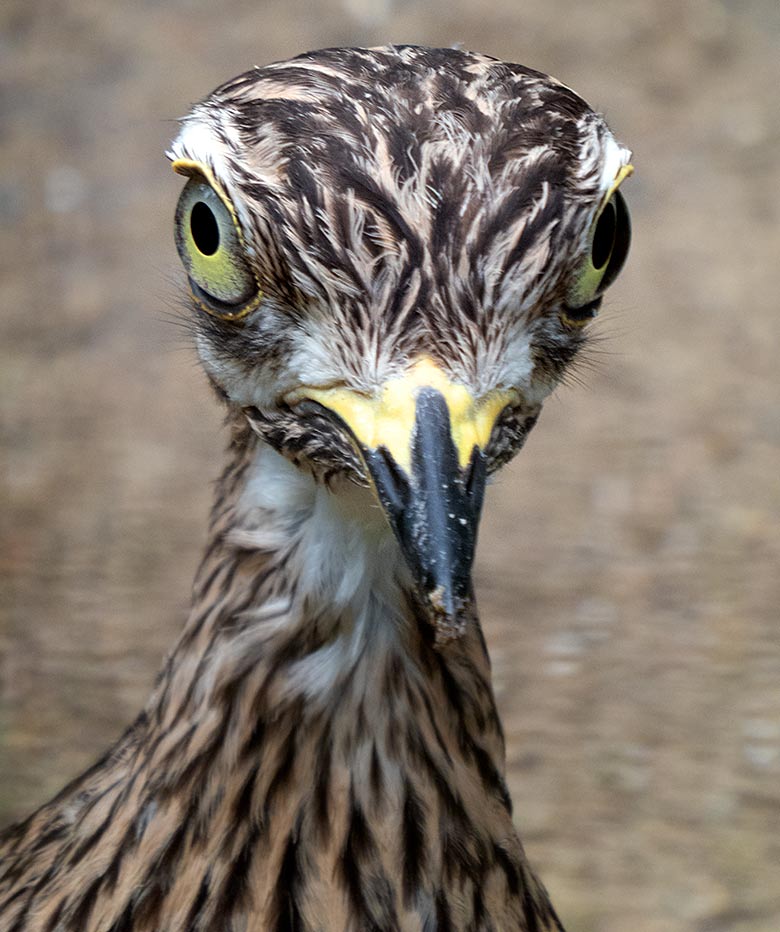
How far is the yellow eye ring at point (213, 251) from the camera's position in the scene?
201 centimetres

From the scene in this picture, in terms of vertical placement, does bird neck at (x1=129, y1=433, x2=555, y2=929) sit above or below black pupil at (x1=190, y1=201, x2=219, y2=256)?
below

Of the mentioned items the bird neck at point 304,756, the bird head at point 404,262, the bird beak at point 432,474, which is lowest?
the bird neck at point 304,756

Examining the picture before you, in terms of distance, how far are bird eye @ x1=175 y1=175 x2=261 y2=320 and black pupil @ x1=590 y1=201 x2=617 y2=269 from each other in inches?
18.2

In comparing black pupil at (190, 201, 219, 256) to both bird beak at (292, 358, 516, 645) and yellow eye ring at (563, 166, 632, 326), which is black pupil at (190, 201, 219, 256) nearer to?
bird beak at (292, 358, 516, 645)

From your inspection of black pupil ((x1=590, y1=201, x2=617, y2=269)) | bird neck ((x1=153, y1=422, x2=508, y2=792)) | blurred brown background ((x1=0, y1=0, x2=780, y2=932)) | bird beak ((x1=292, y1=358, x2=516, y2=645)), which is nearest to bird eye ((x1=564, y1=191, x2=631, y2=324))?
black pupil ((x1=590, y1=201, x2=617, y2=269))

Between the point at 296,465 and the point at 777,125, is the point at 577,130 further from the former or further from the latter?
the point at 777,125

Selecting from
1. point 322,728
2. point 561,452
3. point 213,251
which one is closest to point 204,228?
point 213,251

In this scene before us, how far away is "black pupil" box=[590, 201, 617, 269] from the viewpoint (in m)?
2.08

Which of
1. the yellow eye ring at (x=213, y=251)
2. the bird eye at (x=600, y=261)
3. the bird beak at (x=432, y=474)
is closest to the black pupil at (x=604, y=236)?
the bird eye at (x=600, y=261)

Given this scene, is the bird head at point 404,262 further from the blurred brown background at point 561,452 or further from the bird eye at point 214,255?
the blurred brown background at point 561,452

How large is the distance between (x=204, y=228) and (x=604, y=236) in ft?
1.80

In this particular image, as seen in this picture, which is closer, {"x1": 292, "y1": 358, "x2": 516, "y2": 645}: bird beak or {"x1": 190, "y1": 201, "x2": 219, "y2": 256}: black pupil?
{"x1": 292, "y1": 358, "x2": 516, "y2": 645}: bird beak

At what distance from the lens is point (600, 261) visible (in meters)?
2.10

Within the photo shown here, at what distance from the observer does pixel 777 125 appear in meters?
7.56
